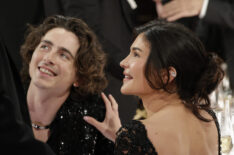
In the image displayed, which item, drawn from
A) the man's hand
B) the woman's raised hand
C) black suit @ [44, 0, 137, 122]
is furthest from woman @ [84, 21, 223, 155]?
black suit @ [44, 0, 137, 122]

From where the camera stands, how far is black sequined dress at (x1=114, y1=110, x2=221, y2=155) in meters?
1.37

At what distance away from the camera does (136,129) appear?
1403 millimetres

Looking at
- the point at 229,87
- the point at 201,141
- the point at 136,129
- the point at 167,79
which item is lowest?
the point at 229,87

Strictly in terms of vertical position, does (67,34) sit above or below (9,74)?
below

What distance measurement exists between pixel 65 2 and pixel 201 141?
1.52m

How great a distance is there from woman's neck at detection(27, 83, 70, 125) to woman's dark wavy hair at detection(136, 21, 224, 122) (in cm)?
73

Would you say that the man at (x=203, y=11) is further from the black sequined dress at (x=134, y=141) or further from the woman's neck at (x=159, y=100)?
the black sequined dress at (x=134, y=141)

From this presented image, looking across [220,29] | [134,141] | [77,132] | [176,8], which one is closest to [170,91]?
[134,141]

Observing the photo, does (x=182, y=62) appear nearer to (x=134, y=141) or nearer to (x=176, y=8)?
(x=134, y=141)

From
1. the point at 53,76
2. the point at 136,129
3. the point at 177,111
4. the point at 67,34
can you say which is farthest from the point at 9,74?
the point at 67,34

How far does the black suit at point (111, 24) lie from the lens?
8.42 ft

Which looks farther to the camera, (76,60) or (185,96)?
(76,60)

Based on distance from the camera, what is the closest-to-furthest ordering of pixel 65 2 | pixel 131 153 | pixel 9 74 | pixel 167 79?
pixel 9 74
pixel 131 153
pixel 167 79
pixel 65 2

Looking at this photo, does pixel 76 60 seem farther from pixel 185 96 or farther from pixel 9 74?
pixel 9 74
